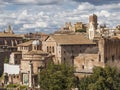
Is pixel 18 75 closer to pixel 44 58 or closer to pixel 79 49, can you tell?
pixel 44 58

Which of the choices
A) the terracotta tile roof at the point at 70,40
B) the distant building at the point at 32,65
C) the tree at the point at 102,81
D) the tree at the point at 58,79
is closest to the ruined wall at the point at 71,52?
the terracotta tile roof at the point at 70,40

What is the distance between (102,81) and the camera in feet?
132

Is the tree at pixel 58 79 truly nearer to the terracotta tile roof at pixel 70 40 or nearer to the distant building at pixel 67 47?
the distant building at pixel 67 47

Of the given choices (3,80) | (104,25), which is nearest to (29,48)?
(3,80)

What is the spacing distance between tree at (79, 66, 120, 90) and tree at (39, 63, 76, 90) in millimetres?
1279

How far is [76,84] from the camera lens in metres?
42.8

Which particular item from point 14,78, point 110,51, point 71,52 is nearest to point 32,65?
point 14,78

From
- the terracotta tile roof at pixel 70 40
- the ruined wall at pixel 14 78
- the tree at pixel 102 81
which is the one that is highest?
the terracotta tile roof at pixel 70 40

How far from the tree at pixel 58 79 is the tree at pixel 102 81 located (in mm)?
1279

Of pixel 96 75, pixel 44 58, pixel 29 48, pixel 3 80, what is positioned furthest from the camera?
pixel 29 48

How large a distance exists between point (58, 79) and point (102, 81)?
4.46 metres

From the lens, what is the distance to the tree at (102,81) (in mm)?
39991

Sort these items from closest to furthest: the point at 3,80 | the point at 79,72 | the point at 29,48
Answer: the point at 79,72 → the point at 3,80 → the point at 29,48

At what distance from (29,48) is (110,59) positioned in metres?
15.2
